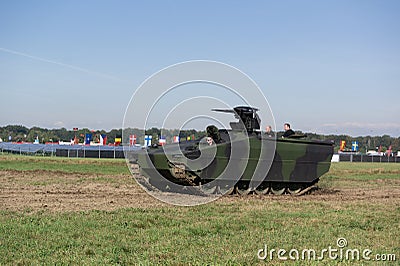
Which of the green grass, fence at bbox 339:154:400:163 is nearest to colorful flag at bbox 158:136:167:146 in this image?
→ the green grass

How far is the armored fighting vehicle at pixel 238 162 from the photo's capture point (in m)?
16.1

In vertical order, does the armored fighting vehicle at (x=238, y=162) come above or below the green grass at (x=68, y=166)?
above

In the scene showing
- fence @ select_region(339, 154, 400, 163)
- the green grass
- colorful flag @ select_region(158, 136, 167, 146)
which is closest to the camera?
colorful flag @ select_region(158, 136, 167, 146)

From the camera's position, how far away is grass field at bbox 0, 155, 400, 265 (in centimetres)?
737

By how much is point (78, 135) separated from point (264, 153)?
70903 millimetres

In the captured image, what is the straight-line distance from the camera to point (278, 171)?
17.5 m

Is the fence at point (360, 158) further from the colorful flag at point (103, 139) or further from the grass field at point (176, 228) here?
the grass field at point (176, 228)

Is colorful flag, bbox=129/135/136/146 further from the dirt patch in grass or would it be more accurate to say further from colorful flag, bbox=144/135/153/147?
the dirt patch in grass

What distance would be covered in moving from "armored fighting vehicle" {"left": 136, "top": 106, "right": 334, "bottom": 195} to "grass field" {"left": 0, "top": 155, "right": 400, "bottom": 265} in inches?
55.3

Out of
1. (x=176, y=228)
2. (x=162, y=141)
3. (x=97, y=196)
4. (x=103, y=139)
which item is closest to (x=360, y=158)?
(x=103, y=139)

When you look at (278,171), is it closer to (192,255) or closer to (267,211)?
(267,211)

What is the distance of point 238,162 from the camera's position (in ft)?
54.4

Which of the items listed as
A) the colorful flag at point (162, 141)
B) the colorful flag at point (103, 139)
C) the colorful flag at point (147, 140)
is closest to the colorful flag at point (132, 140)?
the colorful flag at point (147, 140)

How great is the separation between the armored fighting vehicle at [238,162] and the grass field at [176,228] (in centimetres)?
141
